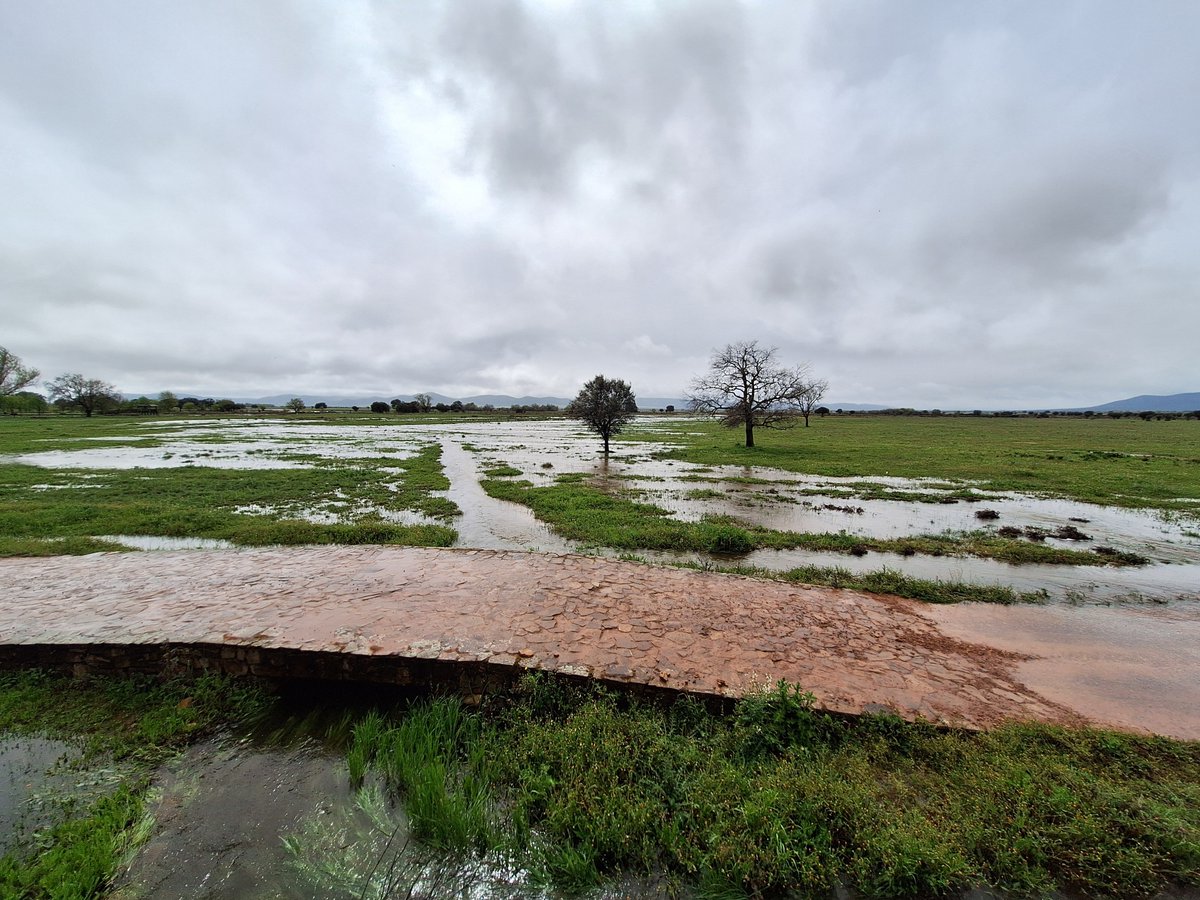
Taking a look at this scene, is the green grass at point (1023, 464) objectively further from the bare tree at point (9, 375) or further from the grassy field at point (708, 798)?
the bare tree at point (9, 375)

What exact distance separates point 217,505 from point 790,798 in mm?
20872

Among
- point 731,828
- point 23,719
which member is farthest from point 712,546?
point 23,719

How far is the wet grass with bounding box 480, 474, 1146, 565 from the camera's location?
11.6 metres

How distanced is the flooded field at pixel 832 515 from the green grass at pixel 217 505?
472 millimetres

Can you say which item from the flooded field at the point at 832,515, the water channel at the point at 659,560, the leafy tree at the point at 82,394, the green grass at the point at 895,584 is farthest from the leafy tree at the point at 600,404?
the leafy tree at the point at 82,394

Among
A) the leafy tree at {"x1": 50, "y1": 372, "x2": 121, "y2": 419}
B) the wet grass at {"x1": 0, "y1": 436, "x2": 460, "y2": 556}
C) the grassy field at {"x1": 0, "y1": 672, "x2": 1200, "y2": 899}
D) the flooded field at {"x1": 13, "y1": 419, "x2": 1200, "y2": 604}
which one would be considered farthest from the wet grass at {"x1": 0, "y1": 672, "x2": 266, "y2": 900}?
the leafy tree at {"x1": 50, "y1": 372, "x2": 121, "y2": 419}

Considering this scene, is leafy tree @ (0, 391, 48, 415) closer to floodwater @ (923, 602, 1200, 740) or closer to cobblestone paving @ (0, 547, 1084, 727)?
cobblestone paving @ (0, 547, 1084, 727)

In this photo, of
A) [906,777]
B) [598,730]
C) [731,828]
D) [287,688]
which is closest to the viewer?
[731,828]

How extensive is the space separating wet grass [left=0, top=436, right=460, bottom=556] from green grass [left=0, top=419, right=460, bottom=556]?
0.03 m

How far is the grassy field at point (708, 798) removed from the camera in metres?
3.64

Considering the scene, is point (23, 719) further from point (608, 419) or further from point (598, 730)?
point (608, 419)

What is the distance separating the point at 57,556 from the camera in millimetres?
10914

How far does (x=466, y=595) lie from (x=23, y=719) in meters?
5.56

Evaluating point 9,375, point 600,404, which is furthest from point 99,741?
point 9,375
